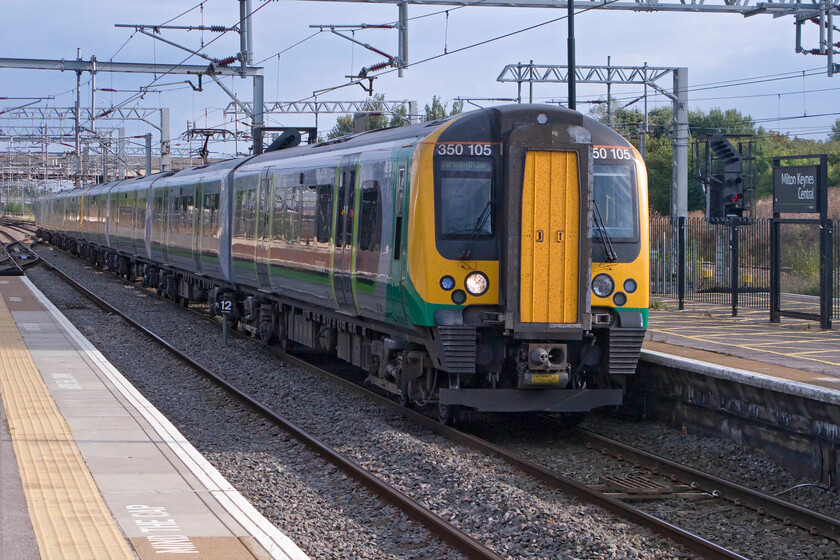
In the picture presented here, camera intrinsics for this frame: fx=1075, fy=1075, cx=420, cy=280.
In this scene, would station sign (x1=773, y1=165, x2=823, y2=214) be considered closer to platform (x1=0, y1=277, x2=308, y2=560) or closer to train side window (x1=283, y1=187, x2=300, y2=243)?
train side window (x1=283, y1=187, x2=300, y2=243)

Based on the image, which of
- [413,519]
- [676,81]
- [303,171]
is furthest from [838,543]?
[676,81]

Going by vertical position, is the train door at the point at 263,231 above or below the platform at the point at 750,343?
above

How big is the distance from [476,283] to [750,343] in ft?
21.1

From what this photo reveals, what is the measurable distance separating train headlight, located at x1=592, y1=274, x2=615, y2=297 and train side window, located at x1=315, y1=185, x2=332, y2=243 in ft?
13.8

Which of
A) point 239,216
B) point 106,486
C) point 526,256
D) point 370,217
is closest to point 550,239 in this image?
point 526,256

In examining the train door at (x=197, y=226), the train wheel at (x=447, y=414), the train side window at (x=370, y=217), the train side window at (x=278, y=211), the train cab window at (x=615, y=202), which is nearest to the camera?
the train cab window at (x=615, y=202)

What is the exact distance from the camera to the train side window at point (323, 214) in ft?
45.3

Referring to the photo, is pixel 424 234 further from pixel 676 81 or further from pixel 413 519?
pixel 676 81

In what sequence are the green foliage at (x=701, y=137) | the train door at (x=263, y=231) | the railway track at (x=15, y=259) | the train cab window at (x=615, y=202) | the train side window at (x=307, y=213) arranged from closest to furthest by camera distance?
1. the train cab window at (x=615, y=202)
2. the train side window at (x=307, y=213)
3. the train door at (x=263, y=231)
4. the railway track at (x=15, y=259)
5. the green foliage at (x=701, y=137)

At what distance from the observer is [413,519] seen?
8125mm

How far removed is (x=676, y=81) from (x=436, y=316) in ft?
63.9

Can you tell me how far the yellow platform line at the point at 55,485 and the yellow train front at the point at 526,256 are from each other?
363cm

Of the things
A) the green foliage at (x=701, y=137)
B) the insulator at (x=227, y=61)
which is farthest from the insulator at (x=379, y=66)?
the green foliage at (x=701, y=137)

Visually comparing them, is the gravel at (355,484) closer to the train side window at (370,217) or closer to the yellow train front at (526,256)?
the yellow train front at (526,256)
